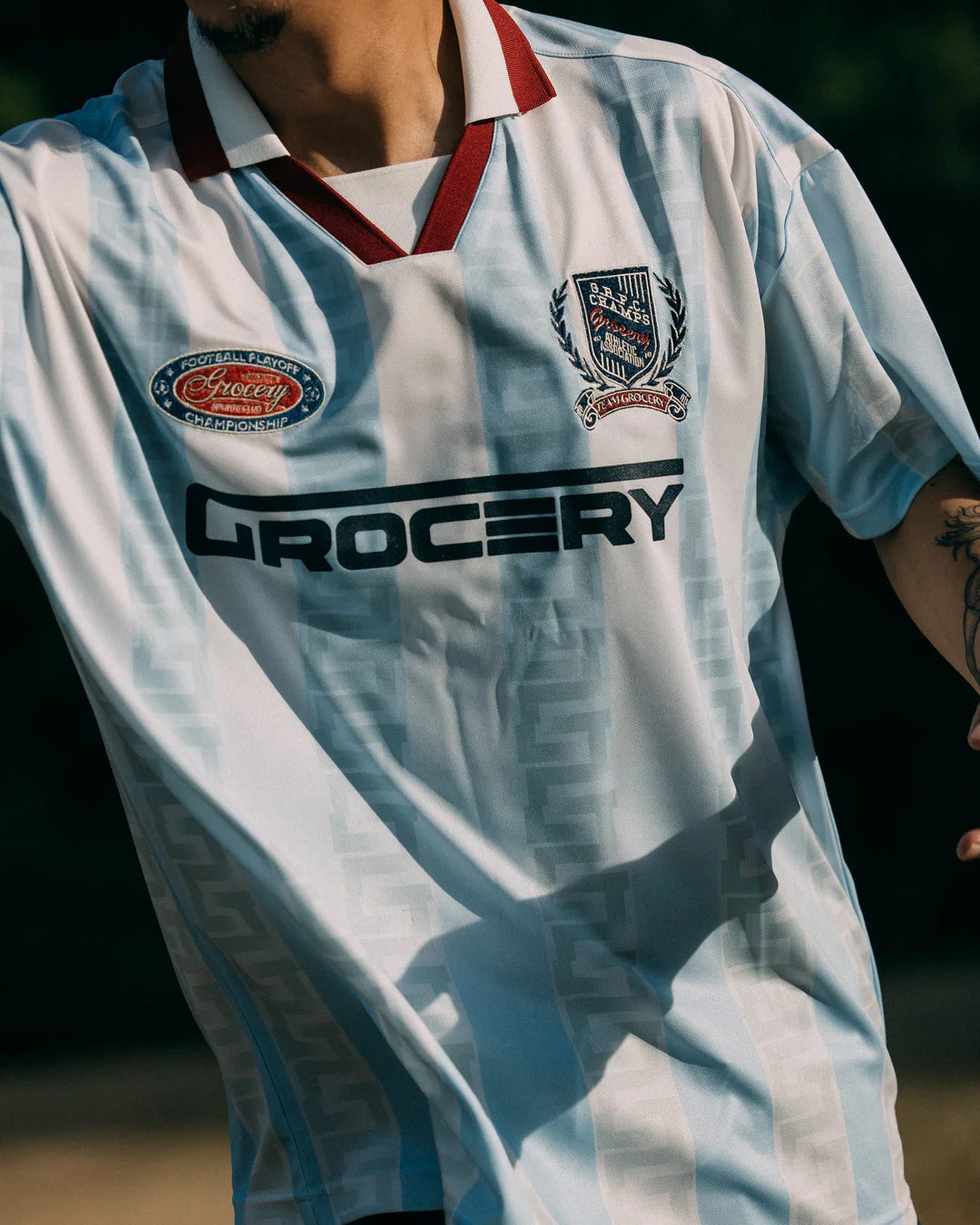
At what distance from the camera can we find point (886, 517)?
4.35ft

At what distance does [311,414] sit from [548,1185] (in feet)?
2.29

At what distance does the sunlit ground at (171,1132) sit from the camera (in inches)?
102

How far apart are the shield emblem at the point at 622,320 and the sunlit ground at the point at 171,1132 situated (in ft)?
6.02

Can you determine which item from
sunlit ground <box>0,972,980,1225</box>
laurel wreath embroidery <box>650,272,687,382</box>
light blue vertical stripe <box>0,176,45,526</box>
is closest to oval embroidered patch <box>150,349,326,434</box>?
light blue vertical stripe <box>0,176,45,526</box>

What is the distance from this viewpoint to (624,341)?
1271mm

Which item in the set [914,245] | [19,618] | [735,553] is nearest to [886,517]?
[735,553]

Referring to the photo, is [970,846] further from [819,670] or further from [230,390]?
[819,670]

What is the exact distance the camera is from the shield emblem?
4.17 ft

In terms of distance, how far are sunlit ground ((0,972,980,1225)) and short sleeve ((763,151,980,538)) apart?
5.56 ft

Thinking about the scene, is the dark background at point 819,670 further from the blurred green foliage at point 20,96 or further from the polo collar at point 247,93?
the polo collar at point 247,93

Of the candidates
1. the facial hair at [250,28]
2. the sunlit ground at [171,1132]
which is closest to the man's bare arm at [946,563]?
the facial hair at [250,28]

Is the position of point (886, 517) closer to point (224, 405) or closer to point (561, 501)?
point (561, 501)

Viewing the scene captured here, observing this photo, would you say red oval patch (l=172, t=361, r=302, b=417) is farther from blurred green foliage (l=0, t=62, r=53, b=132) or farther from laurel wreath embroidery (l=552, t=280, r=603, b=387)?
blurred green foliage (l=0, t=62, r=53, b=132)

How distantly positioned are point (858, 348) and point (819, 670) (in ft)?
7.03
